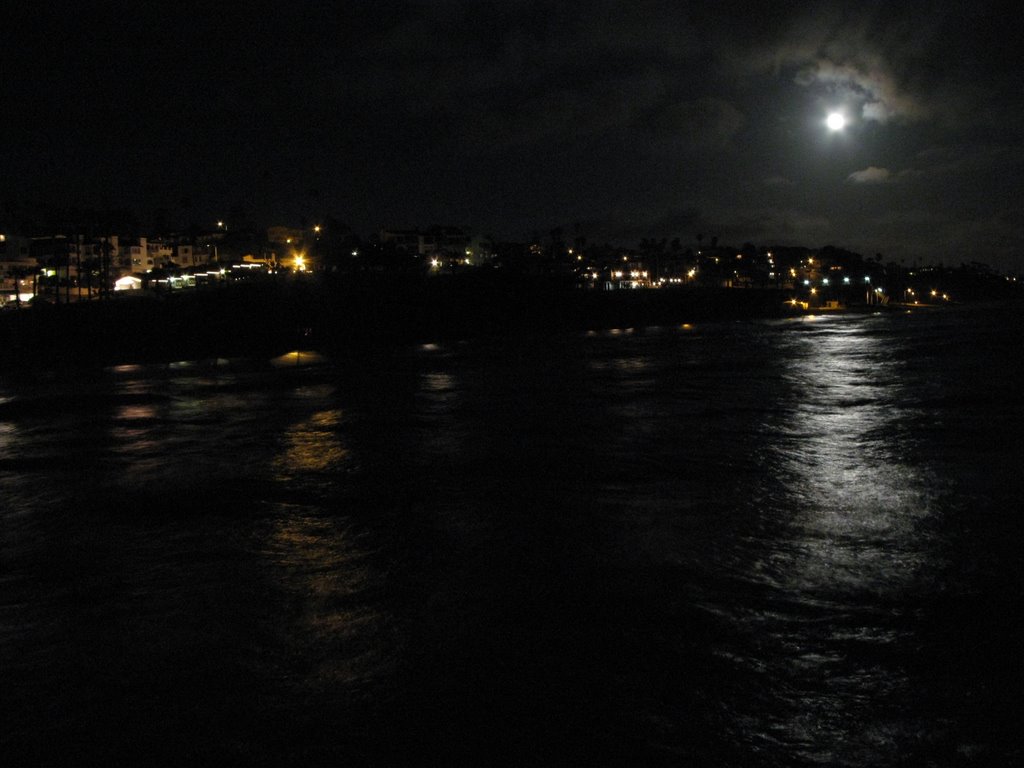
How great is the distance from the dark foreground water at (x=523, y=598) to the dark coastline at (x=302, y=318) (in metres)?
40.8

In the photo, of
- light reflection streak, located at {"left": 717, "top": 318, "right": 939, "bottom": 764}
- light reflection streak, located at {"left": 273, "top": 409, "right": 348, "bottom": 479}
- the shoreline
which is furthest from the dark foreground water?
the shoreline

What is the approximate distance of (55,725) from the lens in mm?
5129

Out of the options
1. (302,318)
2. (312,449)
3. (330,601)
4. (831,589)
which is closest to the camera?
(831,589)

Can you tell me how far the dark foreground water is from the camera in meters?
4.85

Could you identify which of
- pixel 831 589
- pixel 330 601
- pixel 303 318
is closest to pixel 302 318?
pixel 303 318

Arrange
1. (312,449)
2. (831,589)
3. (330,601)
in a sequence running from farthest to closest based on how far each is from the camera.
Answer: (312,449) < (330,601) < (831,589)

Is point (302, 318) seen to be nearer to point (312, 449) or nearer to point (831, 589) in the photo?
point (312, 449)

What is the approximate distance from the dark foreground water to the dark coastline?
40777mm

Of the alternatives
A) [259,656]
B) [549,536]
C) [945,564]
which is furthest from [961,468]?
[259,656]

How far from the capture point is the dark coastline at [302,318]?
53906 mm

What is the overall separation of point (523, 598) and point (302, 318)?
218ft

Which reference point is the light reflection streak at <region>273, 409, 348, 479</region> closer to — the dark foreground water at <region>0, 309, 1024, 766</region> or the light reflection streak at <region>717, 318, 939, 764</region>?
the dark foreground water at <region>0, 309, 1024, 766</region>

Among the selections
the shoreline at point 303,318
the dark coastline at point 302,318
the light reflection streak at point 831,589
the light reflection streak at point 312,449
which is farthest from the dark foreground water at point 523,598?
the shoreline at point 303,318

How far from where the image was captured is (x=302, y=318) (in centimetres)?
6912
